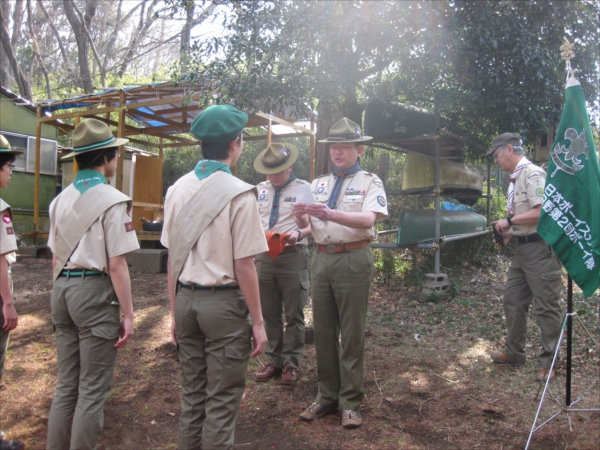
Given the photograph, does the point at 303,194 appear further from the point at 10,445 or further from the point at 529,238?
the point at 10,445

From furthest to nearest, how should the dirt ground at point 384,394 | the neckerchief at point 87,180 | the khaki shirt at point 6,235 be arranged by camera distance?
the dirt ground at point 384,394
the khaki shirt at point 6,235
the neckerchief at point 87,180

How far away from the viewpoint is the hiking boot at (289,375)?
4.38 meters

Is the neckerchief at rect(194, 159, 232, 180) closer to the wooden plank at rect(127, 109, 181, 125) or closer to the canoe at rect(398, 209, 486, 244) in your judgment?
the canoe at rect(398, 209, 486, 244)

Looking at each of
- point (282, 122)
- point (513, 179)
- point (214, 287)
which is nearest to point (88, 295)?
point (214, 287)

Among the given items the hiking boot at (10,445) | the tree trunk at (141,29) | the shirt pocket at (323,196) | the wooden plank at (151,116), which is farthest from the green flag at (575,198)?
the tree trunk at (141,29)

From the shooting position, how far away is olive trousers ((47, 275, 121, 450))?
269cm

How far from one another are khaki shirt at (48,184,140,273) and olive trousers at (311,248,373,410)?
1.39m

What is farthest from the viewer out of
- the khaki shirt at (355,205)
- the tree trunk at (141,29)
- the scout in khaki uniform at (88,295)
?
the tree trunk at (141,29)

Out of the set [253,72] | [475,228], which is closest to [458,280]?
[475,228]

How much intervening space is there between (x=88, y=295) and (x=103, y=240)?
30 centimetres

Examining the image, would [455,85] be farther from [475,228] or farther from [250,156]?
[250,156]

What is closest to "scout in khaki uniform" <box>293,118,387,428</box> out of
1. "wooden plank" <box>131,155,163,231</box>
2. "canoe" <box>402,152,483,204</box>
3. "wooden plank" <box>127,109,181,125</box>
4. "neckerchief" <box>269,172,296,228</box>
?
"neckerchief" <box>269,172,296,228</box>

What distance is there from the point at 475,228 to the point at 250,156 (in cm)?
723

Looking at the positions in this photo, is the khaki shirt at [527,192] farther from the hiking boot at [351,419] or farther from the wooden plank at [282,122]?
the wooden plank at [282,122]
